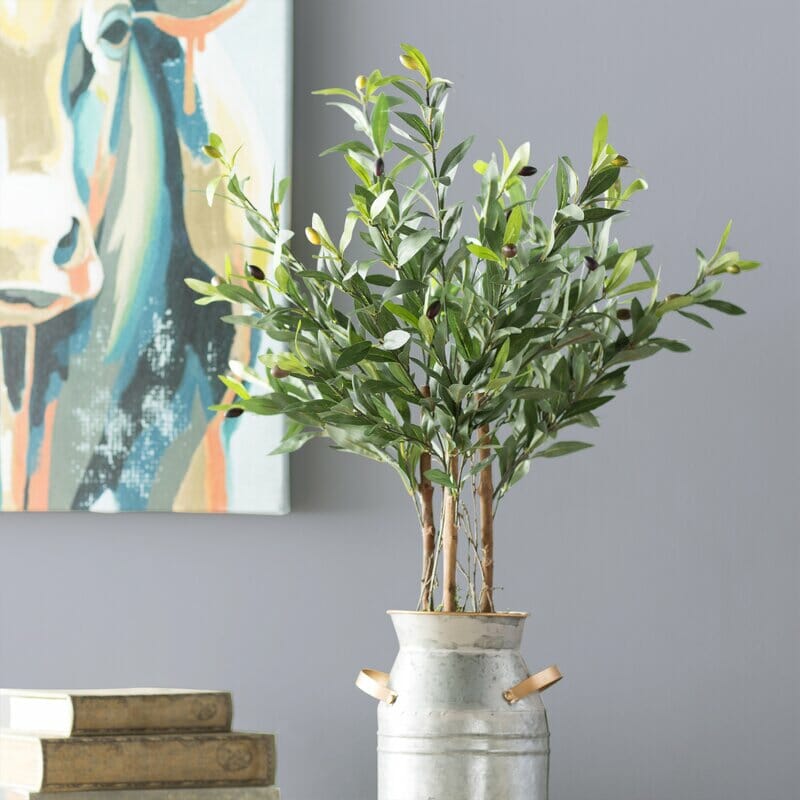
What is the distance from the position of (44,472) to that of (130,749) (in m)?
0.43

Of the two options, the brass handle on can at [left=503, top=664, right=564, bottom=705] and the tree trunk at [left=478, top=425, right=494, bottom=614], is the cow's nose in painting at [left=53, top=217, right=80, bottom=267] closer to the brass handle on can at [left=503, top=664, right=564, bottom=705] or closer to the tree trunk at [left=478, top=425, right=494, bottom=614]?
the tree trunk at [left=478, top=425, right=494, bottom=614]

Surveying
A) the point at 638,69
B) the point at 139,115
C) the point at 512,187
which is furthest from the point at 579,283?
the point at 139,115

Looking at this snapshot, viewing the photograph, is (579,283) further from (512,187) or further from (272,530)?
(272,530)

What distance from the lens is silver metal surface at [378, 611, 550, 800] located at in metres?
1.04

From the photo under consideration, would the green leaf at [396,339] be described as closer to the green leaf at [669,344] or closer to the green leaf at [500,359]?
the green leaf at [500,359]

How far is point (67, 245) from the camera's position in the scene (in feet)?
4.62

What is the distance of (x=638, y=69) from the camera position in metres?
1.44

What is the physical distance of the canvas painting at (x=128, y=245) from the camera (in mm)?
1384

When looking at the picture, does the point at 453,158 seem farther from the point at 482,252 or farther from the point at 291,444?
the point at 291,444

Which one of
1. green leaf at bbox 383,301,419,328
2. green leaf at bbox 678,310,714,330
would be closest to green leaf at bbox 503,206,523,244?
green leaf at bbox 383,301,419,328

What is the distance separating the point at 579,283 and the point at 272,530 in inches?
20.2

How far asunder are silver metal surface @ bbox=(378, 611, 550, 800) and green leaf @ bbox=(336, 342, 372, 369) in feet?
0.80

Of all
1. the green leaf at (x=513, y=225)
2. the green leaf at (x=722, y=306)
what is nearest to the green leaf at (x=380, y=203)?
the green leaf at (x=513, y=225)

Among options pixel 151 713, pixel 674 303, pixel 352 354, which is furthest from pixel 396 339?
pixel 151 713
